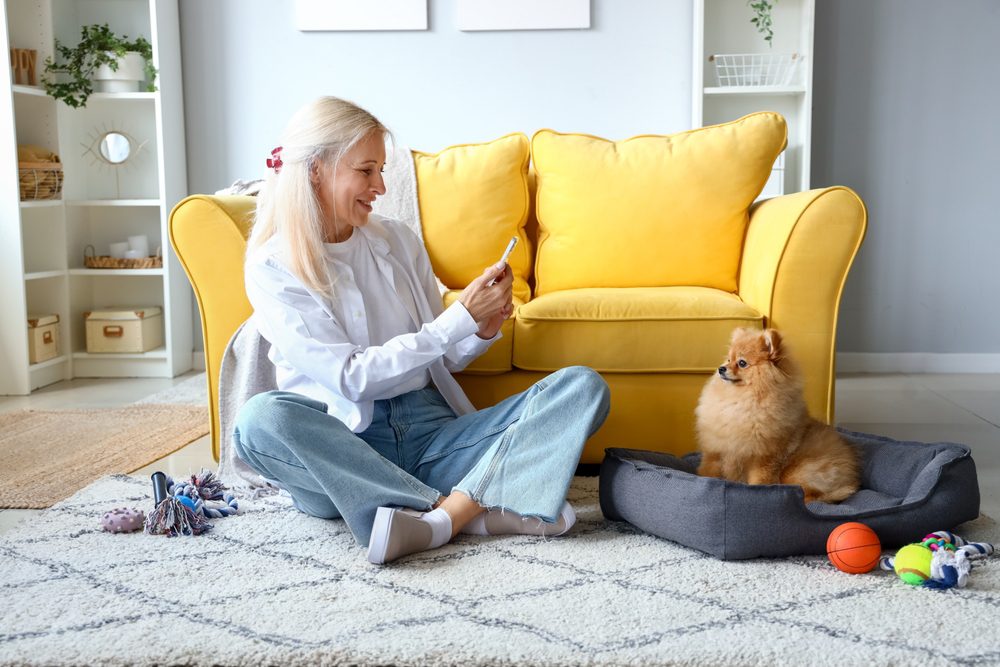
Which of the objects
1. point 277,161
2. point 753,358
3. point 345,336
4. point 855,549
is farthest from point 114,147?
point 855,549

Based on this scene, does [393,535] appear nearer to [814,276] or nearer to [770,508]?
[770,508]

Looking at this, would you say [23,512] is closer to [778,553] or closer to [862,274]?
[778,553]

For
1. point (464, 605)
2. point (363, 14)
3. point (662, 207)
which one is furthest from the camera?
point (363, 14)

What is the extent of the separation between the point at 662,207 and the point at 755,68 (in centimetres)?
142

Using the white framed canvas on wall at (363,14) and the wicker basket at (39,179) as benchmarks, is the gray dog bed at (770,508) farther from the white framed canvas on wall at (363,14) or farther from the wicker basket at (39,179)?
the wicker basket at (39,179)

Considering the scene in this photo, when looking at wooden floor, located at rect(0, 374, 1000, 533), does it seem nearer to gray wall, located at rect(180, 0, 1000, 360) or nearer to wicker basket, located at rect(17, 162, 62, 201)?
gray wall, located at rect(180, 0, 1000, 360)

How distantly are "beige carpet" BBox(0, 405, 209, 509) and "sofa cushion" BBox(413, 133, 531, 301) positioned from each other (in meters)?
0.93

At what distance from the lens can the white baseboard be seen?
400cm

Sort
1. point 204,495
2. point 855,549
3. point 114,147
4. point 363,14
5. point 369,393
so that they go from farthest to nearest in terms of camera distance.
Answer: point 114,147
point 363,14
point 204,495
point 369,393
point 855,549

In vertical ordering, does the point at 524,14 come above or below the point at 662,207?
above

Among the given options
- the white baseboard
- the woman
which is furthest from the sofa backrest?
the white baseboard

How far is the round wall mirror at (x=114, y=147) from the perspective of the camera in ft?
13.2

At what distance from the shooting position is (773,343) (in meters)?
1.93

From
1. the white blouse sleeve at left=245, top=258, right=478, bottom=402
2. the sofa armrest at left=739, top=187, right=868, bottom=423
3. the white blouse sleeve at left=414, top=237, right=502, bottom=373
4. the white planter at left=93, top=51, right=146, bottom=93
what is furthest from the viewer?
the white planter at left=93, top=51, right=146, bottom=93
